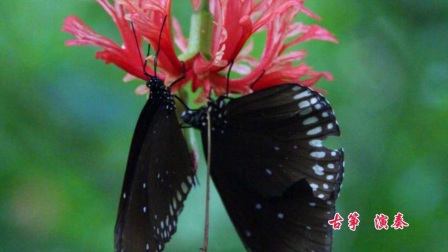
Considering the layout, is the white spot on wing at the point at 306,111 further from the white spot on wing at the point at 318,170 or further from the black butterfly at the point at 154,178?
the black butterfly at the point at 154,178

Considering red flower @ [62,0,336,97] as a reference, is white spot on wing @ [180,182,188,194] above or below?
below

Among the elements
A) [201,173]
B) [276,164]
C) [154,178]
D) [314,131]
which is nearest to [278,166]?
[276,164]

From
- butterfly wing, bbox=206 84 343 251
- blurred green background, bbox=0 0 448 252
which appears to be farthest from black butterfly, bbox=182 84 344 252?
blurred green background, bbox=0 0 448 252

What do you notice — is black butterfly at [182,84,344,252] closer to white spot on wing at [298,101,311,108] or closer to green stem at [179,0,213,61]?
white spot on wing at [298,101,311,108]

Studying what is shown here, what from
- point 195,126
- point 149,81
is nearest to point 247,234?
point 195,126

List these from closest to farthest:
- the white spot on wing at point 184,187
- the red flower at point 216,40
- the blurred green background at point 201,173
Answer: the red flower at point 216,40 → the white spot on wing at point 184,187 → the blurred green background at point 201,173

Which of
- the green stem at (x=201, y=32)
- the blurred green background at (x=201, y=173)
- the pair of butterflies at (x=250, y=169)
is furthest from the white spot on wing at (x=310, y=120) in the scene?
the blurred green background at (x=201, y=173)

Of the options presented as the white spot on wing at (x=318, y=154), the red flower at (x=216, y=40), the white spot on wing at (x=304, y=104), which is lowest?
the white spot on wing at (x=318, y=154)
